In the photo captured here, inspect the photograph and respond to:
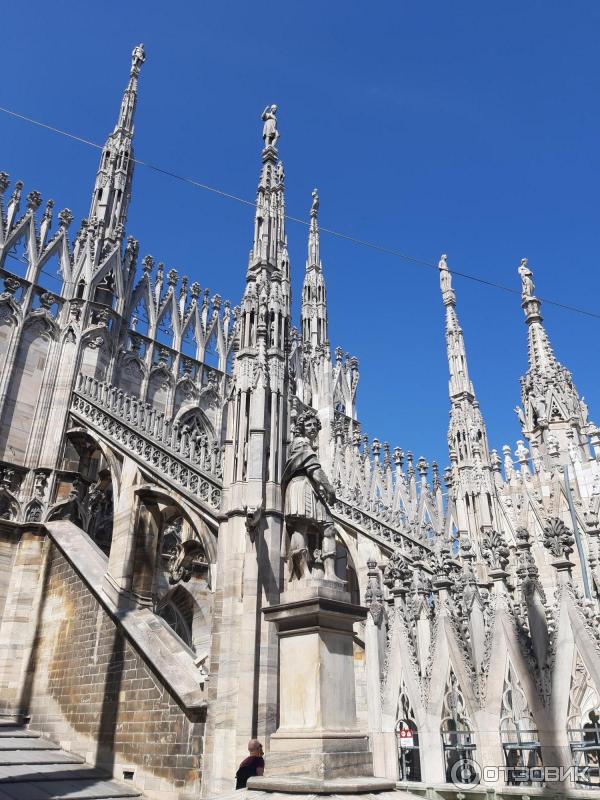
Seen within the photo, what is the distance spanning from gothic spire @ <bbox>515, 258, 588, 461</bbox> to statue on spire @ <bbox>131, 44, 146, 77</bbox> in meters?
19.8

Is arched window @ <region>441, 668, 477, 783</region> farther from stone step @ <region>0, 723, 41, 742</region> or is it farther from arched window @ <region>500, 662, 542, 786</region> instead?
stone step @ <region>0, 723, 41, 742</region>

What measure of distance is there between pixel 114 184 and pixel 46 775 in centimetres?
1984

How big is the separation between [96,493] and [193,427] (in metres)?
6.51

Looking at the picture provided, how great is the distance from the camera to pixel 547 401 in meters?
26.0

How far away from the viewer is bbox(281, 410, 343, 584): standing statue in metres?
7.89

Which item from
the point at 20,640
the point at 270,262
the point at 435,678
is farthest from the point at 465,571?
the point at 20,640

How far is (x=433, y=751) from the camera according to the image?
26.9 ft

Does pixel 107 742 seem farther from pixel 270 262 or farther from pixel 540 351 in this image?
pixel 540 351

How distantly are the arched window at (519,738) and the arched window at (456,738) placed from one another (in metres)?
0.44

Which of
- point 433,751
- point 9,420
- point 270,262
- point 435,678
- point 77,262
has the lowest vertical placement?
point 433,751

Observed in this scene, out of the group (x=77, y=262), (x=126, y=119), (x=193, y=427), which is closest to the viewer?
(x=77, y=262)

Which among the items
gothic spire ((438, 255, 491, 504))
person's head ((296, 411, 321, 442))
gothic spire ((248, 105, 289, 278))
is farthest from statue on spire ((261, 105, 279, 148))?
person's head ((296, 411, 321, 442))

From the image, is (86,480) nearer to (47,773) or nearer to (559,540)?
(47,773)

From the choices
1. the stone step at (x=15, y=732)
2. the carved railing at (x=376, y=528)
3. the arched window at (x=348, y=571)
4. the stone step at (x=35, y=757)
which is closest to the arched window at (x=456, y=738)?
the stone step at (x=35, y=757)
